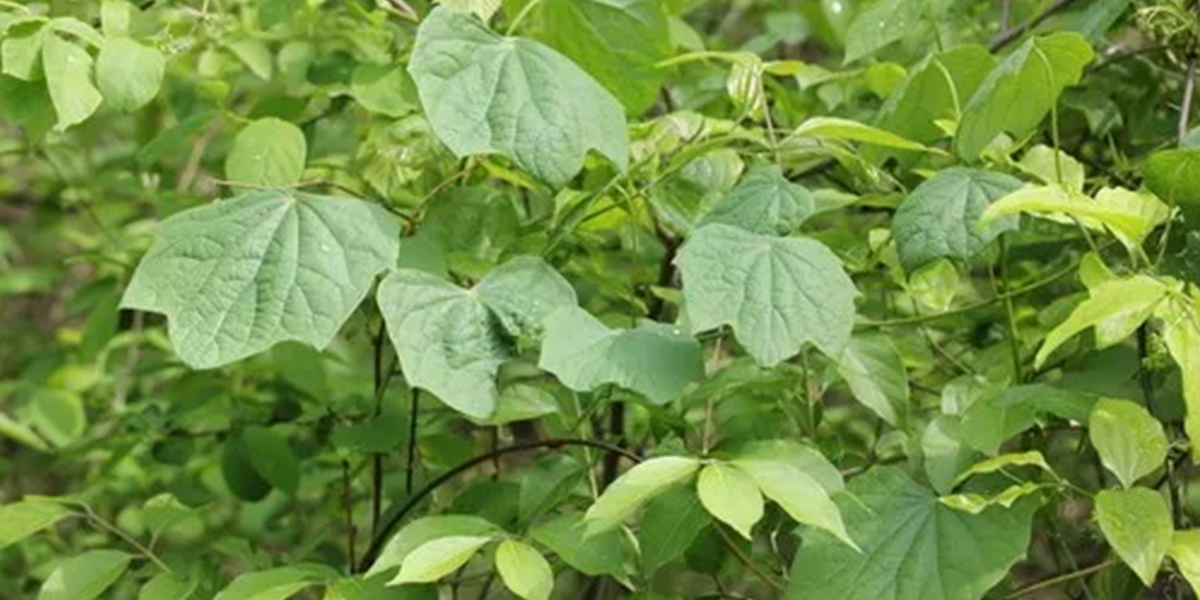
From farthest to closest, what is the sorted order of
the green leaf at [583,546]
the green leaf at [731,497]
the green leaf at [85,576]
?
the green leaf at [85,576] < the green leaf at [583,546] < the green leaf at [731,497]

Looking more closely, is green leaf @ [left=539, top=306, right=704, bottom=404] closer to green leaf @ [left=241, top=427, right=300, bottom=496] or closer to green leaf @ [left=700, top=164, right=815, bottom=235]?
green leaf @ [left=700, top=164, right=815, bottom=235]

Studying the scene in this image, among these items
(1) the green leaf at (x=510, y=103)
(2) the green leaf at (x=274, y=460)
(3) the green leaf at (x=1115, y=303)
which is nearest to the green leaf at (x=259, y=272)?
(1) the green leaf at (x=510, y=103)

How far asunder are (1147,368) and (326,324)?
705 mm

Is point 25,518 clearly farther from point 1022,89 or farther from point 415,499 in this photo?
point 1022,89

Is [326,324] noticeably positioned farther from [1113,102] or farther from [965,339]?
[1113,102]

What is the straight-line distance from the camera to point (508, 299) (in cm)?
170

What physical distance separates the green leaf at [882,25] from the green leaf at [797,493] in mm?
613

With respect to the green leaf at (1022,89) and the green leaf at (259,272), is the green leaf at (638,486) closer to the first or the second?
the green leaf at (259,272)

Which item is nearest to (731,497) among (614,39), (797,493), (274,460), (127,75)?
(797,493)

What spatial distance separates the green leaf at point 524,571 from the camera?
→ 5.29ft

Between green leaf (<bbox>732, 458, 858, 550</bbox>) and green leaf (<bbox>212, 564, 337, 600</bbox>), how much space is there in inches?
17.4

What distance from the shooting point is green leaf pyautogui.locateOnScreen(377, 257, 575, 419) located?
1612mm

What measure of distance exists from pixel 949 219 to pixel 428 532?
1.72 feet

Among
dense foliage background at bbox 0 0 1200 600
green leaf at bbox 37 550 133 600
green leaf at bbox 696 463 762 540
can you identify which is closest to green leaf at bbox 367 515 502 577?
dense foliage background at bbox 0 0 1200 600
